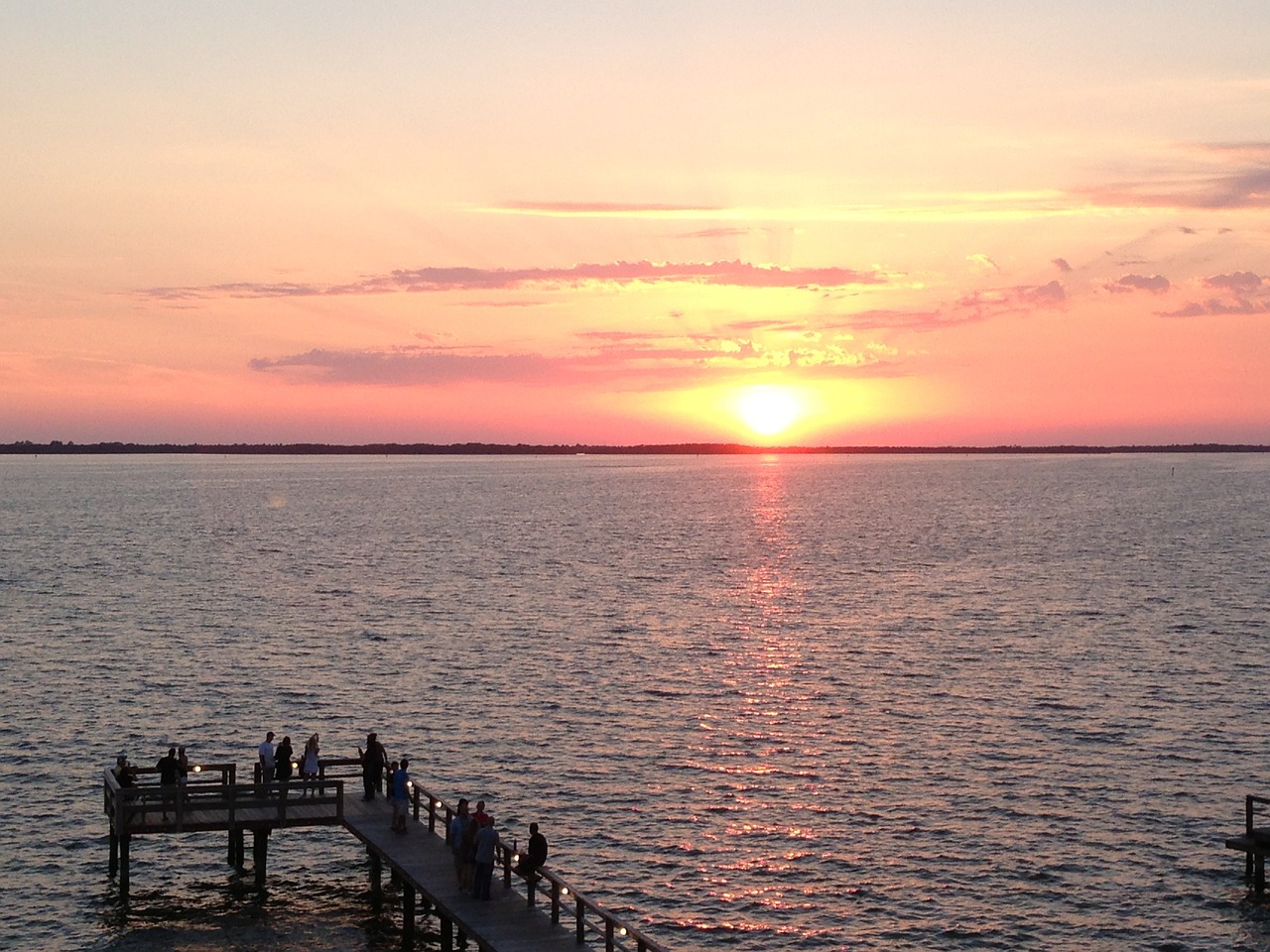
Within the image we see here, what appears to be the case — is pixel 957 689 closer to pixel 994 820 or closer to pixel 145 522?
pixel 994 820

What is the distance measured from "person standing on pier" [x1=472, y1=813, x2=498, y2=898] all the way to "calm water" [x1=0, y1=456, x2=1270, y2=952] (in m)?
4.49

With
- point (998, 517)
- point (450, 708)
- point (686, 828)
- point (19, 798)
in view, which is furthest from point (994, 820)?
point (998, 517)

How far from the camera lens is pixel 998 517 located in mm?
187250

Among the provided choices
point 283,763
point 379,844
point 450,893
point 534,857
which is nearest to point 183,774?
point 283,763

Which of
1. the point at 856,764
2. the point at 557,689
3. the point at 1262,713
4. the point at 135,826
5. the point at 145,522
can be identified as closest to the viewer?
the point at 135,826

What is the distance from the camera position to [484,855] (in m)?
29.9

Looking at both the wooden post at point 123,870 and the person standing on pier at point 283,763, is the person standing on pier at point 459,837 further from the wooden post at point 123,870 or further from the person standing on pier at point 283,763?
the wooden post at point 123,870

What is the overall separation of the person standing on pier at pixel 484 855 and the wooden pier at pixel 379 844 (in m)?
0.37

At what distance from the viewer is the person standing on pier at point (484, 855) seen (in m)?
29.8

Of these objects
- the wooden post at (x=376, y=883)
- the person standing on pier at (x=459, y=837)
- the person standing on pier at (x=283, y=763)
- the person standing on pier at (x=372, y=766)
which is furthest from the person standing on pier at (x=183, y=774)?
the person standing on pier at (x=459, y=837)

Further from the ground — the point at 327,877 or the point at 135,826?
the point at 135,826

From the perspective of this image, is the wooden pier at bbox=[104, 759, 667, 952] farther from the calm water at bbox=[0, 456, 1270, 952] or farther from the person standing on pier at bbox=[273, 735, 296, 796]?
the calm water at bbox=[0, 456, 1270, 952]

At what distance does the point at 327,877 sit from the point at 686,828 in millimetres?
10634

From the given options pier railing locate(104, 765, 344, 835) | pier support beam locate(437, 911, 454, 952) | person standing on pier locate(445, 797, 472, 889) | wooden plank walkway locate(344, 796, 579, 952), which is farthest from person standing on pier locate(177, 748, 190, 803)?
pier support beam locate(437, 911, 454, 952)
